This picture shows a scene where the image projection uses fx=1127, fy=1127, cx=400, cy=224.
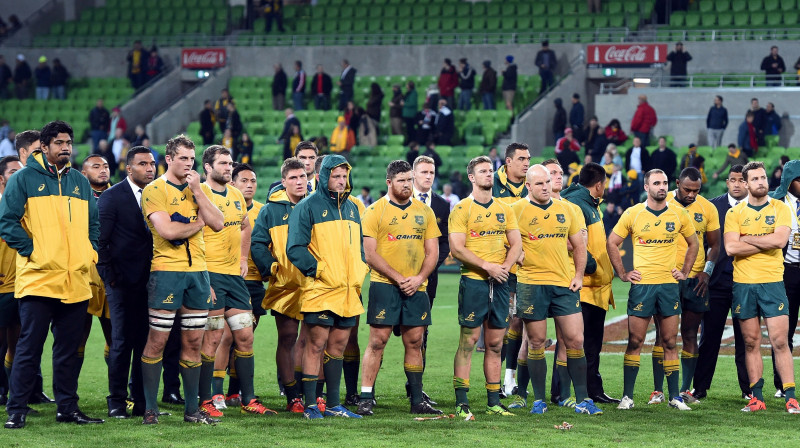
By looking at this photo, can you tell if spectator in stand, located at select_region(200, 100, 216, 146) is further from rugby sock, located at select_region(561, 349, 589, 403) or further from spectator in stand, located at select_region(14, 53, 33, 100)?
rugby sock, located at select_region(561, 349, 589, 403)

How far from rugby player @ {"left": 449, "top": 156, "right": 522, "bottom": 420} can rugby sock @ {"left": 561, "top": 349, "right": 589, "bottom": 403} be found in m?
0.60

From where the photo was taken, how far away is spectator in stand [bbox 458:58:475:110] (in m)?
27.0

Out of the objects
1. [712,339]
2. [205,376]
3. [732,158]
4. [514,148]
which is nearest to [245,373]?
[205,376]

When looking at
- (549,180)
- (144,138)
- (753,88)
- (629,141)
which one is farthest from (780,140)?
(549,180)

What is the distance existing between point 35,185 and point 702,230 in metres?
5.65

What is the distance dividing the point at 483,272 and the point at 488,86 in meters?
18.6

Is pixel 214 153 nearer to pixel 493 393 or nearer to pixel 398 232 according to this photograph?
pixel 398 232

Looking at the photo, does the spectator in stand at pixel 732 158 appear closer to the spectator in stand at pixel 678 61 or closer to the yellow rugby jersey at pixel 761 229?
the spectator in stand at pixel 678 61

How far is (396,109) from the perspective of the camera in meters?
26.8

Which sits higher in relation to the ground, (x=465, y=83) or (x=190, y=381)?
(x=465, y=83)

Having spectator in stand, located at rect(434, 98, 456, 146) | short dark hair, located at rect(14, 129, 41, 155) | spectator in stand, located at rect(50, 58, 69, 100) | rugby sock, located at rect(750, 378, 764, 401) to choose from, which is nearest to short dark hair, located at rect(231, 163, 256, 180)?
short dark hair, located at rect(14, 129, 41, 155)

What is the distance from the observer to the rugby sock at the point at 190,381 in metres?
8.34

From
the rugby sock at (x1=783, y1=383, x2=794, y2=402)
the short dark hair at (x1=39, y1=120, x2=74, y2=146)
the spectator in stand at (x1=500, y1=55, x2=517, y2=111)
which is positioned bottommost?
the rugby sock at (x1=783, y1=383, x2=794, y2=402)

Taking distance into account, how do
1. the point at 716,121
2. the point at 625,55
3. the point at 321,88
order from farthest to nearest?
the point at 321,88
the point at 625,55
the point at 716,121
